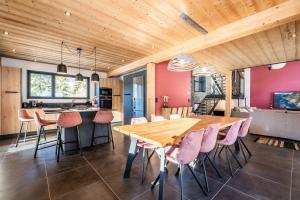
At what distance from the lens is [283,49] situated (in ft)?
13.4

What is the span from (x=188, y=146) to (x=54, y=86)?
226 inches

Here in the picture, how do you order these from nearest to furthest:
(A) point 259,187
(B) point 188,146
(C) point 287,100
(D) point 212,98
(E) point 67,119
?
1. (B) point 188,146
2. (A) point 259,187
3. (E) point 67,119
4. (C) point 287,100
5. (D) point 212,98

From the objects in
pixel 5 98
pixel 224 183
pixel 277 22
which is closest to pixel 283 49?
pixel 277 22

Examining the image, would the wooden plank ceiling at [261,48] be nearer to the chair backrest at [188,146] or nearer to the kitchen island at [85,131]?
the chair backrest at [188,146]

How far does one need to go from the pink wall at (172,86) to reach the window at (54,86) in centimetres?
336

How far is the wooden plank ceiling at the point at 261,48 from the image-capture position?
3.12m

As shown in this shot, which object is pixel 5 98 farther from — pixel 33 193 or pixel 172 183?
pixel 172 183

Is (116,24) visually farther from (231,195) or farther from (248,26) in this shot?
(231,195)

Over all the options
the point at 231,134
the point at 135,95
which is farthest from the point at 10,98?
the point at 231,134

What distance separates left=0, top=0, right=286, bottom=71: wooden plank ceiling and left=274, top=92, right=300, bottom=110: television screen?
3305mm

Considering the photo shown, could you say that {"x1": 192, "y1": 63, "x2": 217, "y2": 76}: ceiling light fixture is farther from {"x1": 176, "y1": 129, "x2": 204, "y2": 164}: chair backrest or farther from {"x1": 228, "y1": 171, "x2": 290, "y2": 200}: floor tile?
{"x1": 228, "y1": 171, "x2": 290, "y2": 200}: floor tile

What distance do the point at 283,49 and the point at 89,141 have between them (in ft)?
19.0

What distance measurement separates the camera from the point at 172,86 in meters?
5.53

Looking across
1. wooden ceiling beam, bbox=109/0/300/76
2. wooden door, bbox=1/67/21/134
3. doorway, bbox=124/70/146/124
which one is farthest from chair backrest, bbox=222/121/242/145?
wooden door, bbox=1/67/21/134
